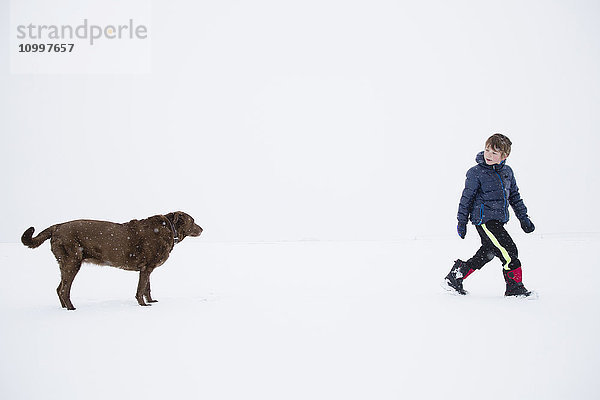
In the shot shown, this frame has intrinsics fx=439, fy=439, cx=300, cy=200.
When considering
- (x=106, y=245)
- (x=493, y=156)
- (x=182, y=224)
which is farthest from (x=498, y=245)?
(x=106, y=245)

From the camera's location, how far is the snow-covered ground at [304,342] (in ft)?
8.46

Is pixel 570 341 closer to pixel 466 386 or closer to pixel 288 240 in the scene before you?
pixel 466 386

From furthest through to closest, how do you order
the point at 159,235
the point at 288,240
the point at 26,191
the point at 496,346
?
the point at 26,191, the point at 288,240, the point at 159,235, the point at 496,346

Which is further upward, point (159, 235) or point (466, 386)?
point (159, 235)

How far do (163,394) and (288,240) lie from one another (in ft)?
49.9

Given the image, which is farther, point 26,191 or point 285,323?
point 26,191

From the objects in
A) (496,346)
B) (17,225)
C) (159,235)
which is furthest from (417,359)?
(17,225)

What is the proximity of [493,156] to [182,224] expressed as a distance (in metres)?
4.08

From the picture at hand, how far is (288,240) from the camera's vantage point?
1770 centimetres

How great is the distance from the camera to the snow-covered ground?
258 cm

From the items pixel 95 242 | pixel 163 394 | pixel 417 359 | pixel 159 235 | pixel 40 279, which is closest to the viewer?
pixel 163 394

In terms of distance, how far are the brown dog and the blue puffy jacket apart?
3.84 meters

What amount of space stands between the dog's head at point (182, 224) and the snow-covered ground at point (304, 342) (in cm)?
85

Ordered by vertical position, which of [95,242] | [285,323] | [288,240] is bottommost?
[288,240]
